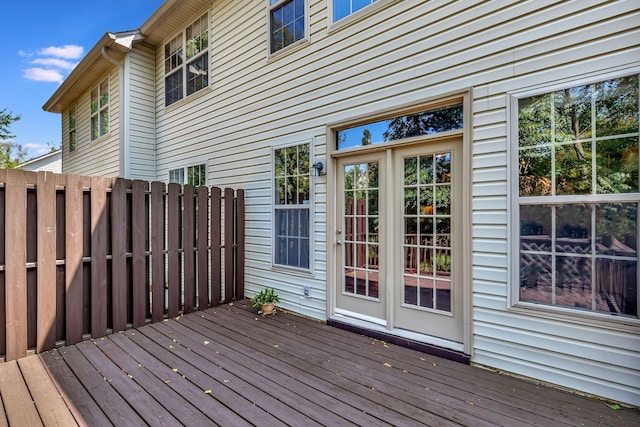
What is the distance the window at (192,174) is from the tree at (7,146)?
44.4 ft

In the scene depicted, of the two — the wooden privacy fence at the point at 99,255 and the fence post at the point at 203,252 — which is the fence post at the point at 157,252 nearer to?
the wooden privacy fence at the point at 99,255

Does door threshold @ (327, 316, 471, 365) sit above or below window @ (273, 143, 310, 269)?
below

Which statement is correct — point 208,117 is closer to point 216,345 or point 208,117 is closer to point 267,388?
point 216,345

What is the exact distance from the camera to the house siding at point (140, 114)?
6.81 m

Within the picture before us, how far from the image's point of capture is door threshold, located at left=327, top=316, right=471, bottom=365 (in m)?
2.89

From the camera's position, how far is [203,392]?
240 cm

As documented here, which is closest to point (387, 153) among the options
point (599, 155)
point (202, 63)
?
point (599, 155)

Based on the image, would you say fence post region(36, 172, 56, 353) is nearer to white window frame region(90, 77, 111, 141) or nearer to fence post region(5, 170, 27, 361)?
fence post region(5, 170, 27, 361)

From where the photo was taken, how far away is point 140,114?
22.8ft

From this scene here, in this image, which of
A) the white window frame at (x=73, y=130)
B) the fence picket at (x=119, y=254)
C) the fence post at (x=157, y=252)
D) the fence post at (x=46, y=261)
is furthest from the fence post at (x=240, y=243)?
the white window frame at (x=73, y=130)

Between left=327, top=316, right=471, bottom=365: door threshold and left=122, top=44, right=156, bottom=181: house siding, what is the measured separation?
18.4 feet

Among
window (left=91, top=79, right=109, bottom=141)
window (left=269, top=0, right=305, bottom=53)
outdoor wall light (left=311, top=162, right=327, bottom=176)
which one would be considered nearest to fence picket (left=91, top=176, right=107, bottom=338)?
outdoor wall light (left=311, top=162, right=327, bottom=176)

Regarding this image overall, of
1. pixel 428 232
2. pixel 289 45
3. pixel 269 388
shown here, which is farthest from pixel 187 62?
pixel 269 388

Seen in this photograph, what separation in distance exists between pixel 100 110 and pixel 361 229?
8.03m
